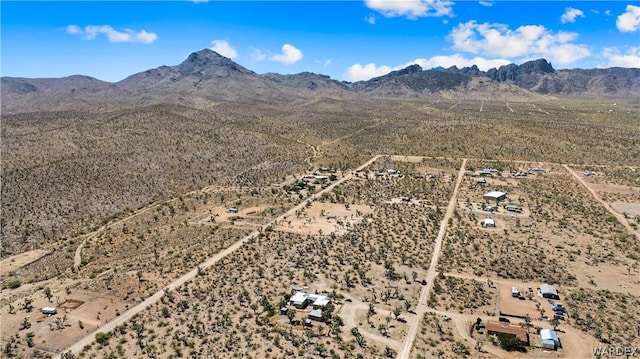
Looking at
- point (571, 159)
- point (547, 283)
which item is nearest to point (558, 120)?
point (571, 159)

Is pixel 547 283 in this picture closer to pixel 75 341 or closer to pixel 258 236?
pixel 258 236

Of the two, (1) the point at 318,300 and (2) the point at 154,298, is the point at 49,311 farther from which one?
(1) the point at 318,300

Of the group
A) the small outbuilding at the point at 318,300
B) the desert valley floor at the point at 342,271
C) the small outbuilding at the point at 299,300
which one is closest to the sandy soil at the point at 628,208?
the desert valley floor at the point at 342,271

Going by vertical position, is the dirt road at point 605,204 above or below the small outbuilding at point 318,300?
below

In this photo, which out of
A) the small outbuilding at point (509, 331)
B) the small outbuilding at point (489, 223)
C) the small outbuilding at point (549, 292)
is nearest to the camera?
the small outbuilding at point (509, 331)

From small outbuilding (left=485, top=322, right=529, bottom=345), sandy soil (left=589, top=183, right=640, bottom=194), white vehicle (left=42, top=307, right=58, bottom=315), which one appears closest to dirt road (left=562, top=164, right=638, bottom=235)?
sandy soil (left=589, top=183, right=640, bottom=194)

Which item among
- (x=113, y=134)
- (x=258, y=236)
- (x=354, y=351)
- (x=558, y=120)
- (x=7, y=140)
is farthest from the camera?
(x=558, y=120)

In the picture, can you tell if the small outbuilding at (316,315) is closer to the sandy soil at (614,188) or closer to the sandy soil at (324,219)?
the sandy soil at (324,219)

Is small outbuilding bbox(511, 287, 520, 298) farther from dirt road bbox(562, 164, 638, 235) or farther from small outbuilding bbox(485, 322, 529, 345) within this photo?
dirt road bbox(562, 164, 638, 235)
